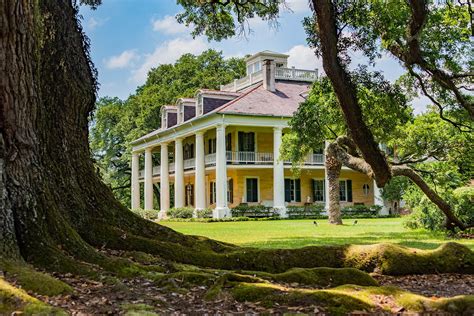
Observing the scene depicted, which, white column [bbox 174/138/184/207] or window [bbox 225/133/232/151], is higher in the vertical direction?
window [bbox 225/133/232/151]

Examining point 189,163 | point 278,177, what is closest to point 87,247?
point 278,177

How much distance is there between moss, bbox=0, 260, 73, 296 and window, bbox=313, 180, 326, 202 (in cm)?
3235

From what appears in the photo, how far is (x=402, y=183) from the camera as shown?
3253 centimetres

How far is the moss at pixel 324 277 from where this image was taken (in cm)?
620

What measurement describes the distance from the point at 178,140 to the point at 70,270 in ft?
104

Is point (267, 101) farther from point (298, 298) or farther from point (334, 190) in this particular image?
point (298, 298)

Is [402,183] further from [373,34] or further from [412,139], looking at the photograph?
[373,34]

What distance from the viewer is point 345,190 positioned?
3791 cm

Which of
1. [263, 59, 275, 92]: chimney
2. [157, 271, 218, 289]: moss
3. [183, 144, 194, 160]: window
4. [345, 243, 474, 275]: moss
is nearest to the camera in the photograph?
[157, 271, 218, 289]: moss

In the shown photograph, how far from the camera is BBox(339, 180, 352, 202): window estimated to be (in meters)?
37.9

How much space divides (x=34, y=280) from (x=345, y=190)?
3436 centimetres

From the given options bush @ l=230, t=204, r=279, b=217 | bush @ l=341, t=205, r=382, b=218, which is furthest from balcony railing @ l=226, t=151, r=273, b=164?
bush @ l=341, t=205, r=382, b=218

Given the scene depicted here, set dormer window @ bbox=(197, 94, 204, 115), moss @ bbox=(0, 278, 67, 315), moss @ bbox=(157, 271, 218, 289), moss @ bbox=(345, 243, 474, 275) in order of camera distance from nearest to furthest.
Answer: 1. moss @ bbox=(0, 278, 67, 315)
2. moss @ bbox=(157, 271, 218, 289)
3. moss @ bbox=(345, 243, 474, 275)
4. dormer window @ bbox=(197, 94, 204, 115)

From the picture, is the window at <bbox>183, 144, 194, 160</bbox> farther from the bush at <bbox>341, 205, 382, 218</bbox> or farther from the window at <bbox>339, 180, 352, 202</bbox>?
the bush at <bbox>341, 205, 382, 218</bbox>
